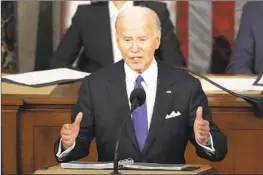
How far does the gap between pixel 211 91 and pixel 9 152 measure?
684 millimetres

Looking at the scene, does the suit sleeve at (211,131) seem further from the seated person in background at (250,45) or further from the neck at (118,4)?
the neck at (118,4)

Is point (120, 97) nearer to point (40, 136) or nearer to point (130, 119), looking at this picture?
point (130, 119)

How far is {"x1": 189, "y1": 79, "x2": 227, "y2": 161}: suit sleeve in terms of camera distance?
6.86 feet

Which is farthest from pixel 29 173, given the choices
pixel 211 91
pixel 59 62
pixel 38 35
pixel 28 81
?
pixel 38 35

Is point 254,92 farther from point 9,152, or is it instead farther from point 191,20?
point 191,20

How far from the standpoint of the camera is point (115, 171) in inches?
70.1

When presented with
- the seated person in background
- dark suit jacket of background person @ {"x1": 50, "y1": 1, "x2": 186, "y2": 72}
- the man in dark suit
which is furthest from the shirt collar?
dark suit jacket of background person @ {"x1": 50, "y1": 1, "x2": 186, "y2": 72}

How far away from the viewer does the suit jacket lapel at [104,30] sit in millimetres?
3326

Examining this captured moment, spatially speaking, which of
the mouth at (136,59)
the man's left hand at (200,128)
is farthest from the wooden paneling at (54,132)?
the man's left hand at (200,128)

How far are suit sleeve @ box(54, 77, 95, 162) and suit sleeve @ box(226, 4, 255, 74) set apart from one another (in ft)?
3.33

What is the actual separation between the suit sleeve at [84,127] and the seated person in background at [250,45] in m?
1.02

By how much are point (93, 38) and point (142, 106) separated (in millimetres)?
1167

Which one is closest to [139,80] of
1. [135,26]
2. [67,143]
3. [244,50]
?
[135,26]

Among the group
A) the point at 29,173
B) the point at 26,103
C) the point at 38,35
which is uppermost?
the point at 38,35
